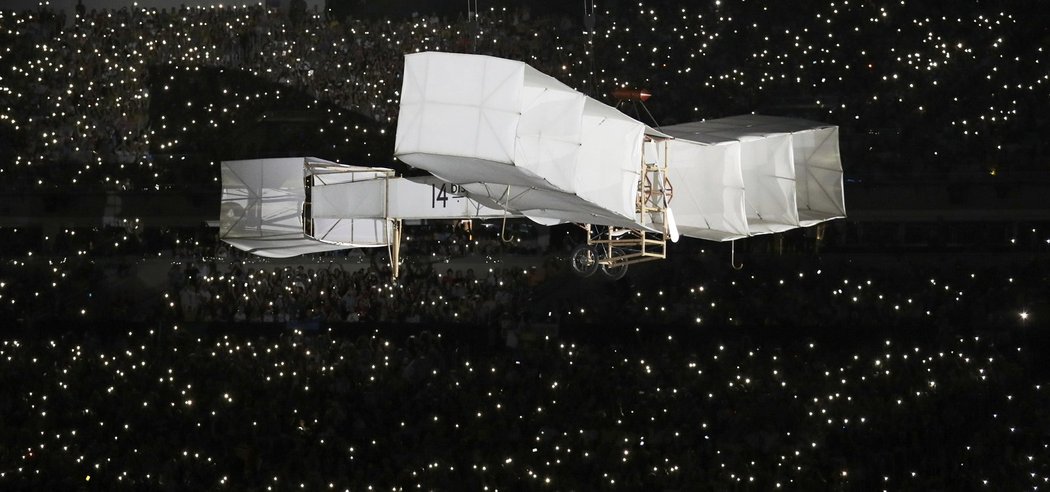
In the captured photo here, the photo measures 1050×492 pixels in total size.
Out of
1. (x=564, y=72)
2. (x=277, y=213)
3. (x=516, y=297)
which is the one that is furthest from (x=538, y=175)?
(x=564, y=72)

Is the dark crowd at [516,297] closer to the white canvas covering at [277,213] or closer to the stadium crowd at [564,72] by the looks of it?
the stadium crowd at [564,72]

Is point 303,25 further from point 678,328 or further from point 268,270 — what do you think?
point 678,328

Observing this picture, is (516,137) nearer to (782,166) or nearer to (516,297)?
(782,166)

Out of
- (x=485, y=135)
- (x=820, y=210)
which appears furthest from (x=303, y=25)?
(x=485, y=135)

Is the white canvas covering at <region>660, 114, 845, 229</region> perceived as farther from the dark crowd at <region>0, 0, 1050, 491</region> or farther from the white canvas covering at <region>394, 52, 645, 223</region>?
the dark crowd at <region>0, 0, 1050, 491</region>

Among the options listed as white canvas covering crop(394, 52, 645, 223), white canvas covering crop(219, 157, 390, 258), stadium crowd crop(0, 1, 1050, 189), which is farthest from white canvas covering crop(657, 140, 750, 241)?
stadium crowd crop(0, 1, 1050, 189)

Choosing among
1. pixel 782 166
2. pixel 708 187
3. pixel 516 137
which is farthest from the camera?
pixel 782 166

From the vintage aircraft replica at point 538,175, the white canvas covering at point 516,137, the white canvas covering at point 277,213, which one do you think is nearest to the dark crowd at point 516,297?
the vintage aircraft replica at point 538,175
